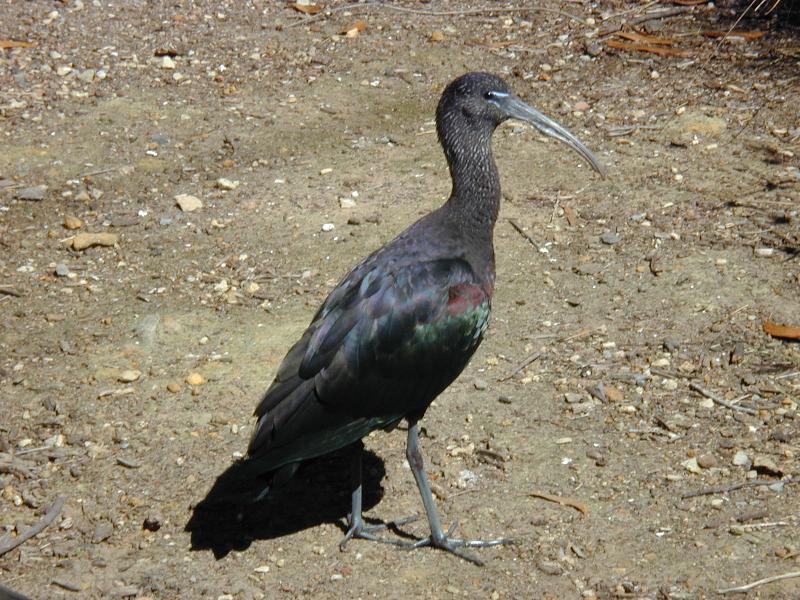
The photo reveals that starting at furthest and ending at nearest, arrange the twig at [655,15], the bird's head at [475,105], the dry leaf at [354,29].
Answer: the dry leaf at [354,29]
the twig at [655,15]
the bird's head at [475,105]

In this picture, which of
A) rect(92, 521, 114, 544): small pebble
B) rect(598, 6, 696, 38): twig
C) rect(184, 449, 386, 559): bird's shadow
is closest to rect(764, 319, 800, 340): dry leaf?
rect(184, 449, 386, 559): bird's shadow

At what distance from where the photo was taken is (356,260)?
23.8 feet

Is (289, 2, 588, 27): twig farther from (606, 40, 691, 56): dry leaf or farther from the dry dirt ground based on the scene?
(606, 40, 691, 56): dry leaf

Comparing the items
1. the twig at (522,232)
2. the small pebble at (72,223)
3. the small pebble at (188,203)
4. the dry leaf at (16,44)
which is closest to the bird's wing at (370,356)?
the twig at (522,232)

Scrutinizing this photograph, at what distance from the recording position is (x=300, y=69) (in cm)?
972

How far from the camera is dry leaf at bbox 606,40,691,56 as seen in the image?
9.50 m

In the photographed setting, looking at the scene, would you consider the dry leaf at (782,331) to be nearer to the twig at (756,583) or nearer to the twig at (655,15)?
the twig at (756,583)

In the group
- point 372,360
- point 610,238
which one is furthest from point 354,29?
point 372,360

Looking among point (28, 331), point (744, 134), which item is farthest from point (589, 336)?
point (28, 331)

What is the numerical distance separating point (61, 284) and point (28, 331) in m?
0.54

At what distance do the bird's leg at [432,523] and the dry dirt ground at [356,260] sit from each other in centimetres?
8

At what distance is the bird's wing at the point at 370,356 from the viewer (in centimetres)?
498

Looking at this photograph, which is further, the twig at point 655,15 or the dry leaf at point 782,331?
the twig at point 655,15

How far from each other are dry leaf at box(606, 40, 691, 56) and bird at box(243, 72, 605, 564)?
4.90m
